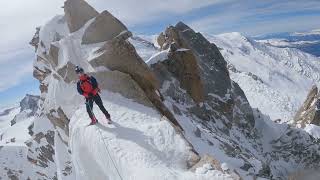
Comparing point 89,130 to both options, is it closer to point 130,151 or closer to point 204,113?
point 130,151

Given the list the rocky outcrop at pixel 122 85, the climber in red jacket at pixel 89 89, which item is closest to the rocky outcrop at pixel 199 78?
the rocky outcrop at pixel 122 85

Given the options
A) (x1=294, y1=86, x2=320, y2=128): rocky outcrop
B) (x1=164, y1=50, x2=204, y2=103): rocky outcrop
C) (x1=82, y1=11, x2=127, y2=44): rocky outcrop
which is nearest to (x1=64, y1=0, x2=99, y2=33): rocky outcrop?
(x1=82, y1=11, x2=127, y2=44): rocky outcrop

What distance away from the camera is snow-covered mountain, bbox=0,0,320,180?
26938 millimetres

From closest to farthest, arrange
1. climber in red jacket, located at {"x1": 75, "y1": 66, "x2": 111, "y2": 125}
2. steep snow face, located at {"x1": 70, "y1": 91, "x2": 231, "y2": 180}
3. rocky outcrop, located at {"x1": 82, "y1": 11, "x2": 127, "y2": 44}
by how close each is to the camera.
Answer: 1. steep snow face, located at {"x1": 70, "y1": 91, "x2": 231, "y2": 180}
2. climber in red jacket, located at {"x1": 75, "y1": 66, "x2": 111, "y2": 125}
3. rocky outcrop, located at {"x1": 82, "y1": 11, "x2": 127, "y2": 44}

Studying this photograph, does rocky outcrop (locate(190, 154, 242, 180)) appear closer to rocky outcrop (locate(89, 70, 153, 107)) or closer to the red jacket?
the red jacket

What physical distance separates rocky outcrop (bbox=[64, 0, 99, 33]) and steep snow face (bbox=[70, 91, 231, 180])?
1376cm

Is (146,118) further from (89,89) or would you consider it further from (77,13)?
(77,13)

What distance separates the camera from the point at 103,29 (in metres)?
41.8

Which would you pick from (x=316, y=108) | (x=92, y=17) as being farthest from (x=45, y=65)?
(x=316, y=108)

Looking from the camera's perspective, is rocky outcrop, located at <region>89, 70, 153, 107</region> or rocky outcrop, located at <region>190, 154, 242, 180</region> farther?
rocky outcrop, located at <region>89, 70, 153, 107</region>

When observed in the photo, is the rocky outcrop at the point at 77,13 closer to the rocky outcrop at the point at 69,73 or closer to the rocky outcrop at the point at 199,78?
the rocky outcrop at the point at 69,73

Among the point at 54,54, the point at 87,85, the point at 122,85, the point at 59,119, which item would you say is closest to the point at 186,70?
the point at 59,119

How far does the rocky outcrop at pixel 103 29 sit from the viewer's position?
41562 mm

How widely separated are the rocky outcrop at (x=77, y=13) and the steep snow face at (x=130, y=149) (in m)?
13.8
